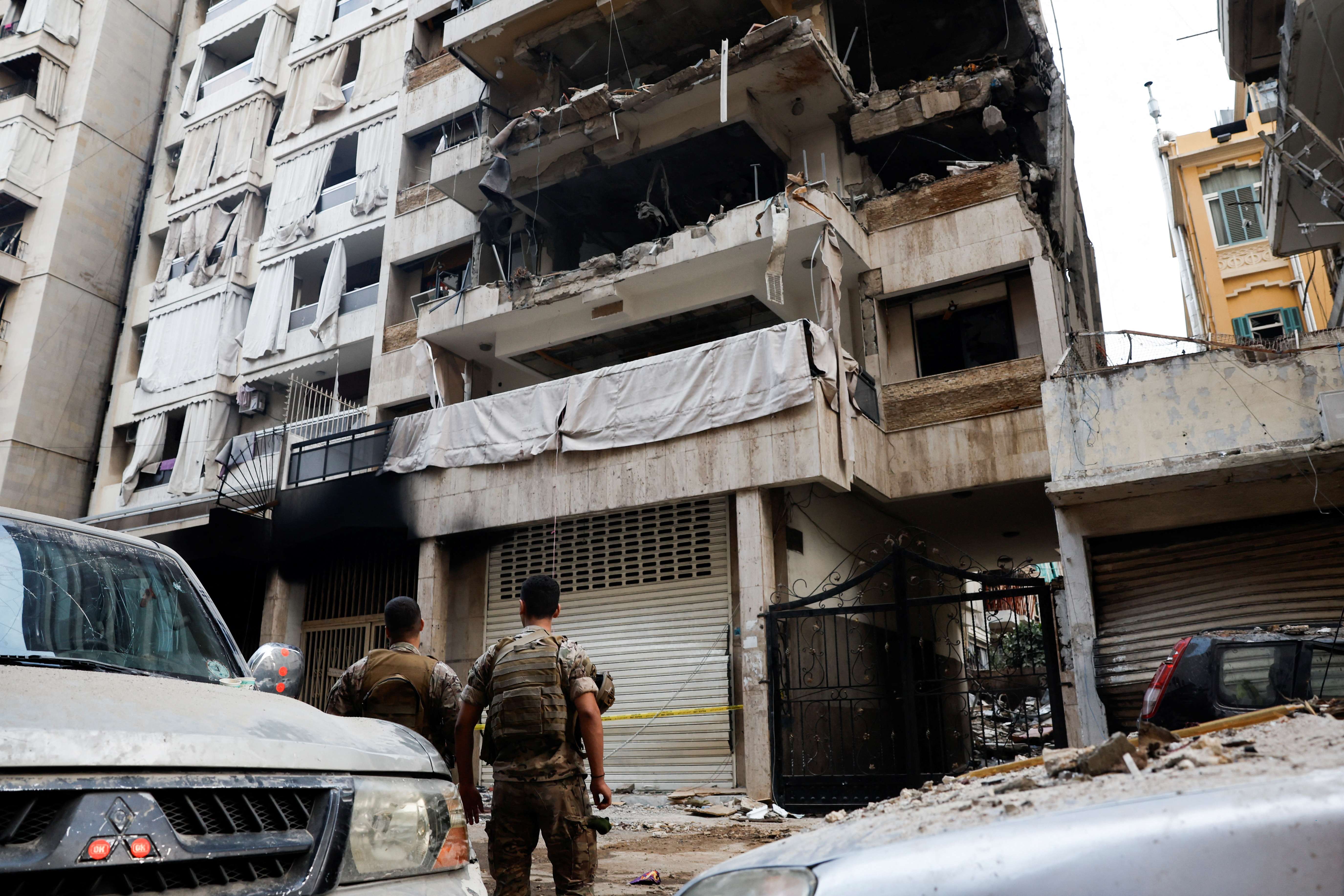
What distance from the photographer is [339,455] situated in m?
16.2

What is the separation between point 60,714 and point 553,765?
233 centimetres

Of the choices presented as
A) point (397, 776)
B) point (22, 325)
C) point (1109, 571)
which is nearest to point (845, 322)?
point (1109, 571)

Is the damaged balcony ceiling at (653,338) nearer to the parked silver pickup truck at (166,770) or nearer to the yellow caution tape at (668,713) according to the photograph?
the yellow caution tape at (668,713)

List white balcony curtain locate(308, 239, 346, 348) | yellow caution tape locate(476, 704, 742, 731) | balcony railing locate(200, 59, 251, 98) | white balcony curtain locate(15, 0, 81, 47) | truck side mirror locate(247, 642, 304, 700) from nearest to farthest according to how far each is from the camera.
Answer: truck side mirror locate(247, 642, 304, 700) → yellow caution tape locate(476, 704, 742, 731) → white balcony curtain locate(308, 239, 346, 348) → balcony railing locate(200, 59, 251, 98) → white balcony curtain locate(15, 0, 81, 47)

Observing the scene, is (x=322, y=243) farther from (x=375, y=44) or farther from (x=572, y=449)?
(x=572, y=449)

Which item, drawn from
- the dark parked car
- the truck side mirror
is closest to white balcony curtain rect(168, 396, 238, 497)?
the truck side mirror

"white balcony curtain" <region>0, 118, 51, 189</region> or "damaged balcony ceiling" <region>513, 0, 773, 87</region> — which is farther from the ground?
"white balcony curtain" <region>0, 118, 51, 189</region>

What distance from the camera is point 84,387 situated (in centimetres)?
2520

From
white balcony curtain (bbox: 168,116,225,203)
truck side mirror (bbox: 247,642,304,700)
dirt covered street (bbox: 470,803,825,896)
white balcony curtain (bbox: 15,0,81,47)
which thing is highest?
white balcony curtain (bbox: 15,0,81,47)

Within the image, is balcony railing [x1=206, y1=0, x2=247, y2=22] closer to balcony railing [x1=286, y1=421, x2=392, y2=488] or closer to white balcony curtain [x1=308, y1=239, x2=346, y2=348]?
white balcony curtain [x1=308, y1=239, x2=346, y2=348]

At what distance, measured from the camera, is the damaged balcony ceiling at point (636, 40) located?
1616 cm

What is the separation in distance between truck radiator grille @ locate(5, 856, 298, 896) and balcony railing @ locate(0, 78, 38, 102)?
106 ft

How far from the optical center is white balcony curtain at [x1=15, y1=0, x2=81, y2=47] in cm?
2714

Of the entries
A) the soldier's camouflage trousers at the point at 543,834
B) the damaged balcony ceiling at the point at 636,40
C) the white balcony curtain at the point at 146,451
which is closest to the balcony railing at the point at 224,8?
the white balcony curtain at the point at 146,451
